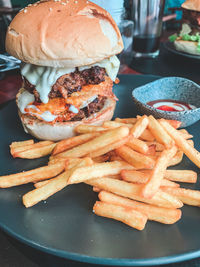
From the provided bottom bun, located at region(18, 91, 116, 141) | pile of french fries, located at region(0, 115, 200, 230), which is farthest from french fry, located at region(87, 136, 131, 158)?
bottom bun, located at region(18, 91, 116, 141)

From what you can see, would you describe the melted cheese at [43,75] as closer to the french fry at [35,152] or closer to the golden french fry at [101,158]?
the french fry at [35,152]

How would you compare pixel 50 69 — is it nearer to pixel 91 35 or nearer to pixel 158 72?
pixel 91 35

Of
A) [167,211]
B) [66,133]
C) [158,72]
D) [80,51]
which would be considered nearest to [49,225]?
[167,211]

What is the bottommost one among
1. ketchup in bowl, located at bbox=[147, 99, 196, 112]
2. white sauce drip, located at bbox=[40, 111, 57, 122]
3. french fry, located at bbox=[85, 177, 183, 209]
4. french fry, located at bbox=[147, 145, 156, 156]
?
ketchup in bowl, located at bbox=[147, 99, 196, 112]

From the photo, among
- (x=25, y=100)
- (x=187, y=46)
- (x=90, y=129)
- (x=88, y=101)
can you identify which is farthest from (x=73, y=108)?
(x=187, y=46)

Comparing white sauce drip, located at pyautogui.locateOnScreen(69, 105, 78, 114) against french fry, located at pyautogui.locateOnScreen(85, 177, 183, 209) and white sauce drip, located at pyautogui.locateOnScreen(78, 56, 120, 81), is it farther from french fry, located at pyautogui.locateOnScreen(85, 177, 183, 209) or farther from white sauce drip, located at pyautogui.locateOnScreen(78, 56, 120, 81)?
french fry, located at pyautogui.locateOnScreen(85, 177, 183, 209)
